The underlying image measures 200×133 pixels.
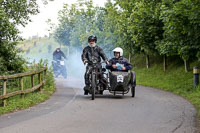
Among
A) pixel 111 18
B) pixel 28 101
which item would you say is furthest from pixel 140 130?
pixel 111 18

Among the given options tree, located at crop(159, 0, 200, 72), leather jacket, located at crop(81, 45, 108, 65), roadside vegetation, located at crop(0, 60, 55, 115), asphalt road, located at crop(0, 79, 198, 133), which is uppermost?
tree, located at crop(159, 0, 200, 72)

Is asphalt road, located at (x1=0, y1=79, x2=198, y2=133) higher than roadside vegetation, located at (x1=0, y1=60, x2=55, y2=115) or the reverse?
the reverse

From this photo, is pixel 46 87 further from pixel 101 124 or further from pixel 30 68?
pixel 101 124

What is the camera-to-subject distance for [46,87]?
53.6ft

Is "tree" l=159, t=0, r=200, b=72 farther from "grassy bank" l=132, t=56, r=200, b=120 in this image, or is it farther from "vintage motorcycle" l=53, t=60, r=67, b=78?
"vintage motorcycle" l=53, t=60, r=67, b=78

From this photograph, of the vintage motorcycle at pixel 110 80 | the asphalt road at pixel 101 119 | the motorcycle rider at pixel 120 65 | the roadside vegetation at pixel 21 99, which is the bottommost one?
the asphalt road at pixel 101 119

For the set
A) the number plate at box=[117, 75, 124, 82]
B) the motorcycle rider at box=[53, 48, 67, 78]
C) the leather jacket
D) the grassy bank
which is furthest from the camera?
the motorcycle rider at box=[53, 48, 67, 78]

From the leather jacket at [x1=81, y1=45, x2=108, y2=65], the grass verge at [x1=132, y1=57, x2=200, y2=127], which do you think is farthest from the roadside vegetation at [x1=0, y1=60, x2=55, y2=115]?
the grass verge at [x1=132, y1=57, x2=200, y2=127]

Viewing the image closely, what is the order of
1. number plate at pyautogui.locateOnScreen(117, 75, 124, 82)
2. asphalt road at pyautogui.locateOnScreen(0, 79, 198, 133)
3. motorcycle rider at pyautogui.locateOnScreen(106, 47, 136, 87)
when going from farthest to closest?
1. motorcycle rider at pyautogui.locateOnScreen(106, 47, 136, 87)
2. number plate at pyautogui.locateOnScreen(117, 75, 124, 82)
3. asphalt road at pyautogui.locateOnScreen(0, 79, 198, 133)

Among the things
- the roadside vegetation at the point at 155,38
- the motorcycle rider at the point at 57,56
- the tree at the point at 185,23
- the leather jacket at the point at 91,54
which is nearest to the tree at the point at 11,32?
the roadside vegetation at the point at 155,38

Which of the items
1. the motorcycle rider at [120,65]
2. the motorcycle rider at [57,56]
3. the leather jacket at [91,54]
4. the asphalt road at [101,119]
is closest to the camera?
the asphalt road at [101,119]

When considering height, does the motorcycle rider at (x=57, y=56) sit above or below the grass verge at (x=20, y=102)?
above

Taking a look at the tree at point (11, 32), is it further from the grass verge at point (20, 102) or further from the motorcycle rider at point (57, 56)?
the motorcycle rider at point (57, 56)

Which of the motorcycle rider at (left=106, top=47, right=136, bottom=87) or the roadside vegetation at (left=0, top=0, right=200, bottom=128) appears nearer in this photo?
the motorcycle rider at (left=106, top=47, right=136, bottom=87)
